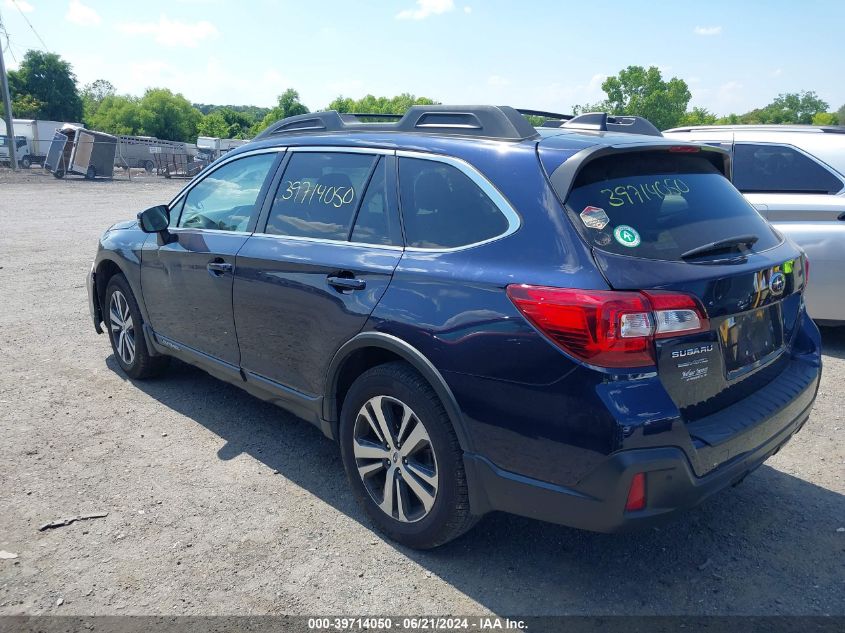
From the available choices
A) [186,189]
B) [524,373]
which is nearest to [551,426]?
[524,373]

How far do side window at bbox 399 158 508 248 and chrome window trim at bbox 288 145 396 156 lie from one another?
15 centimetres

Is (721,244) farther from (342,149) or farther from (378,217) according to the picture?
(342,149)

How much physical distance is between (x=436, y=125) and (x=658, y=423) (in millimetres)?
1841

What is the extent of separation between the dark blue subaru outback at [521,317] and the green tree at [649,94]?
83.2 metres

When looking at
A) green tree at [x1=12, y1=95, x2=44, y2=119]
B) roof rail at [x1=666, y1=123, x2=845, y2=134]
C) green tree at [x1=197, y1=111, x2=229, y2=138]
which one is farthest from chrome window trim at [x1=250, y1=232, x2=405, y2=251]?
green tree at [x1=197, y1=111, x2=229, y2=138]

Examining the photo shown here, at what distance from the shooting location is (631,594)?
2.95 meters

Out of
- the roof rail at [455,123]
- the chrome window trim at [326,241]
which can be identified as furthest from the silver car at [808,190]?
the chrome window trim at [326,241]

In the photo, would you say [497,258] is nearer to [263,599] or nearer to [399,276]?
[399,276]

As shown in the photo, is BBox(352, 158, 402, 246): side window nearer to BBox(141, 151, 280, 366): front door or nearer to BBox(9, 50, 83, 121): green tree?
BBox(141, 151, 280, 366): front door

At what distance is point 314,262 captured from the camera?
3564 mm

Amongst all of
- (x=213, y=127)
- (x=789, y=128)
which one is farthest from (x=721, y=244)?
(x=213, y=127)

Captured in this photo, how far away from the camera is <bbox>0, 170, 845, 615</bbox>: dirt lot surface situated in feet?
9.61

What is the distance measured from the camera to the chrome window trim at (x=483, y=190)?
2.85 meters

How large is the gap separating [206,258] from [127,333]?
5.07 feet
